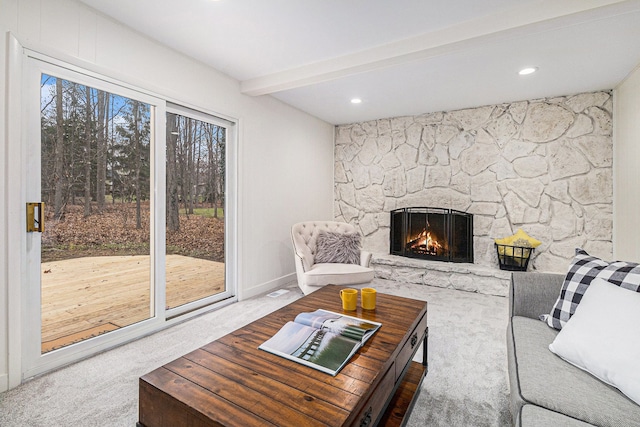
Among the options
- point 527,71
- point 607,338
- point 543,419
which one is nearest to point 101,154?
point 543,419

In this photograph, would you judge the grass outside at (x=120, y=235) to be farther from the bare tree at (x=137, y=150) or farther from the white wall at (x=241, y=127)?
the white wall at (x=241, y=127)

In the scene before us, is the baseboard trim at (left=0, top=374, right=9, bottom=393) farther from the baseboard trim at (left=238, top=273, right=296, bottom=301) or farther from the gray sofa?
the gray sofa

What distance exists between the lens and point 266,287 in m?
3.78

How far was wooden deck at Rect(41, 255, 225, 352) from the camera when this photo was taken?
6.98 feet

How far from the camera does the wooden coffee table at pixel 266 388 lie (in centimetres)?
99

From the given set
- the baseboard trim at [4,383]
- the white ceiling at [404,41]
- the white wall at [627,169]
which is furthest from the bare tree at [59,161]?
the white wall at [627,169]

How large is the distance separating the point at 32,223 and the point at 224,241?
Result: 170 cm

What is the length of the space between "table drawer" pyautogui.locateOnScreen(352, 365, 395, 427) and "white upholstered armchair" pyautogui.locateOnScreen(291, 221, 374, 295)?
5.71 ft

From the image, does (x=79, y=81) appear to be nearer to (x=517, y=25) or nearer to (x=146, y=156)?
(x=146, y=156)

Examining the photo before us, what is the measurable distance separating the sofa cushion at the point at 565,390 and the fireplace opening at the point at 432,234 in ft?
9.38

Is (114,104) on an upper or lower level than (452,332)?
upper

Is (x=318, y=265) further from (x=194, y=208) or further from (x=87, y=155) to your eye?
(x=87, y=155)

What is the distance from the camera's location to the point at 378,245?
15.9ft

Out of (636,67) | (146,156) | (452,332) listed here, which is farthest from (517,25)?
(146,156)
